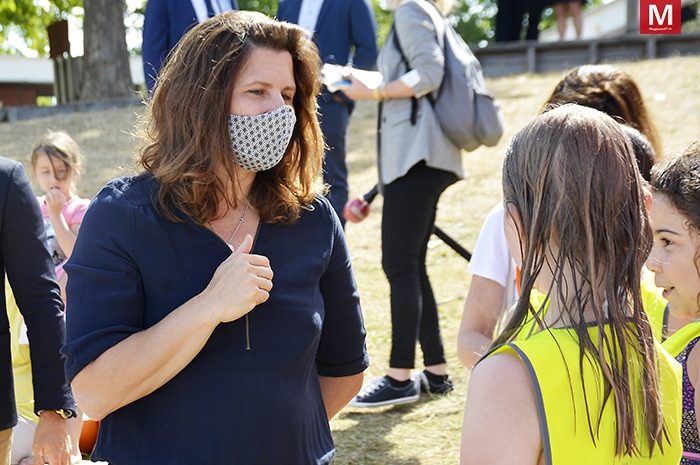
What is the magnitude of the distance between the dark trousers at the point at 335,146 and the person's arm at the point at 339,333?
10.6 ft

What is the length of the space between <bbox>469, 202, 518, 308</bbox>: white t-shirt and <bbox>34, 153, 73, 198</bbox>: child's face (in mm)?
2663

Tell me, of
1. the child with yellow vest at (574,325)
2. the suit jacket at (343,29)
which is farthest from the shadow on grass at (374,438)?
the child with yellow vest at (574,325)

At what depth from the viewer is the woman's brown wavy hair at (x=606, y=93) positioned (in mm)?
3414

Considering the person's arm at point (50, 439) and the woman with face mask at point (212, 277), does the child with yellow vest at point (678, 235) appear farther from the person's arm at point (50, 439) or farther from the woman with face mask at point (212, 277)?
the person's arm at point (50, 439)

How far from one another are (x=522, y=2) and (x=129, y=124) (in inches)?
263

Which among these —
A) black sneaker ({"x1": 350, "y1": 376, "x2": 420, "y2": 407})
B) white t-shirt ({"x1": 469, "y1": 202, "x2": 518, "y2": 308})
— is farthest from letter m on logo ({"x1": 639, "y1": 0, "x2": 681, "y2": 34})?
black sneaker ({"x1": 350, "y1": 376, "x2": 420, "y2": 407})

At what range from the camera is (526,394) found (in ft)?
5.83

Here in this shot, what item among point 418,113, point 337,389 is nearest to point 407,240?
point 418,113

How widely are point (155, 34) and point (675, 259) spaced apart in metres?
3.52

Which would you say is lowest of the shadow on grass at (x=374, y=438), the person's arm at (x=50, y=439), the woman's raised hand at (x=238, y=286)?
the shadow on grass at (x=374, y=438)

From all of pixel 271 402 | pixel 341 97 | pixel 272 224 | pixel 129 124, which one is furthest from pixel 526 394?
pixel 129 124

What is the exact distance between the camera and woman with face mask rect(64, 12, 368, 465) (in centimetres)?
216

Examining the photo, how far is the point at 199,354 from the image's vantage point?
2250mm

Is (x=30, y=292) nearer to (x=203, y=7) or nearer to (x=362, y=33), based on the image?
(x=203, y=7)
